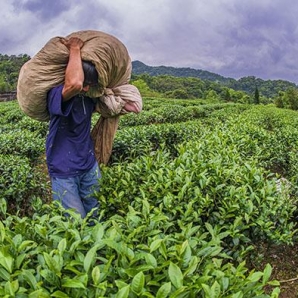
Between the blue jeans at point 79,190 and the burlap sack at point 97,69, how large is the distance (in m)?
0.52

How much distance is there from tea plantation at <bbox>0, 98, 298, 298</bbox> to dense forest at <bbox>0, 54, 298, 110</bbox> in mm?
1843

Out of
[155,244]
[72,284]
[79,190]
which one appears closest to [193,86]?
[79,190]

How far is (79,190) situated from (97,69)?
3.28 feet

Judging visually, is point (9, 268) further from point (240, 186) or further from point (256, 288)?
point (240, 186)

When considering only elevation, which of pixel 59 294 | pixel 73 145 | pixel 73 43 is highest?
pixel 73 43

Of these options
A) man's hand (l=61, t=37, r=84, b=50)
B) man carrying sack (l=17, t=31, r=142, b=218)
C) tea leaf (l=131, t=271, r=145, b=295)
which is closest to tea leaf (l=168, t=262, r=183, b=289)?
tea leaf (l=131, t=271, r=145, b=295)

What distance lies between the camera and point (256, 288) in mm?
1442

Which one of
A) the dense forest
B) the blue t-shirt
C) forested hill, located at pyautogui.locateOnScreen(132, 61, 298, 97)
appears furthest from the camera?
forested hill, located at pyautogui.locateOnScreen(132, 61, 298, 97)

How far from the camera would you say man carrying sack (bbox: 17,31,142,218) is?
266cm

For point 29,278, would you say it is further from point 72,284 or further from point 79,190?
point 79,190

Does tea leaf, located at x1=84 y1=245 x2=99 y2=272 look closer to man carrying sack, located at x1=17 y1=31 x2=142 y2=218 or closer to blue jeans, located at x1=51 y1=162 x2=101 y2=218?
man carrying sack, located at x1=17 y1=31 x2=142 y2=218

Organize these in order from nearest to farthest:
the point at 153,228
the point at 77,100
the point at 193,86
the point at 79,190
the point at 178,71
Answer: the point at 153,228 < the point at 77,100 < the point at 79,190 < the point at 193,86 < the point at 178,71

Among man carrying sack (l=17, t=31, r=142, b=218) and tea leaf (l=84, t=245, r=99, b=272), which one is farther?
man carrying sack (l=17, t=31, r=142, b=218)

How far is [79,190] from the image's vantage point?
3.04 meters
